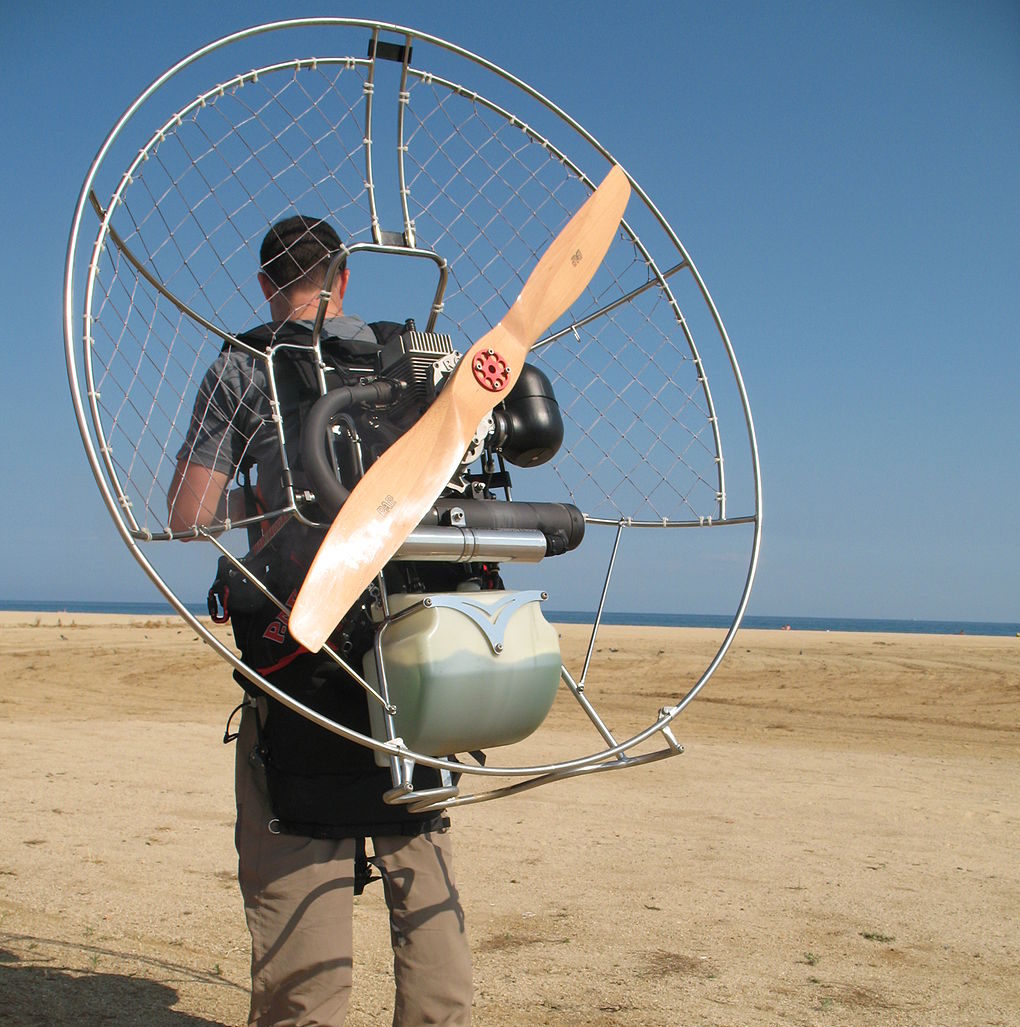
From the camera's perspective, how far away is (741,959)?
465 centimetres

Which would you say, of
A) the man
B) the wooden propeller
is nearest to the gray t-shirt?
the man

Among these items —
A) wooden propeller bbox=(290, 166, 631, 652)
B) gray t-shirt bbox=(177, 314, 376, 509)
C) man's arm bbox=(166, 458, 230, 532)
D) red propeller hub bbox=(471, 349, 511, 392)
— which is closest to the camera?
wooden propeller bbox=(290, 166, 631, 652)

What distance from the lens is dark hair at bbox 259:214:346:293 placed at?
3.09 metres

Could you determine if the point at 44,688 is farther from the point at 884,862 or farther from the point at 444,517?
the point at 444,517

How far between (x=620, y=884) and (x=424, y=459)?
A: 4047mm

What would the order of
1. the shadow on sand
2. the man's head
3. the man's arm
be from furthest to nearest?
the shadow on sand < the man's head < the man's arm

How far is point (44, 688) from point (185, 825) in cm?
766

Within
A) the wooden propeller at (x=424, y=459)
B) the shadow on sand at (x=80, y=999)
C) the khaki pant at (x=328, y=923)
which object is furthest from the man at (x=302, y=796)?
the shadow on sand at (x=80, y=999)

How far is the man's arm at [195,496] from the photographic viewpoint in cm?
268

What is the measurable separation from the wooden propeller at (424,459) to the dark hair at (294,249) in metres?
0.72

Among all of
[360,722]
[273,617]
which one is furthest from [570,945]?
[273,617]

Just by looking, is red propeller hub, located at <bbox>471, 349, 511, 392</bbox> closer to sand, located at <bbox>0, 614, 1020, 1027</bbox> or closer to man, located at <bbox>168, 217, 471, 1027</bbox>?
man, located at <bbox>168, 217, 471, 1027</bbox>

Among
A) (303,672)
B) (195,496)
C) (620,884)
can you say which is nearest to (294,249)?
(195,496)

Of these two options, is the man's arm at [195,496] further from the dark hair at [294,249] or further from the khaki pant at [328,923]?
the khaki pant at [328,923]
